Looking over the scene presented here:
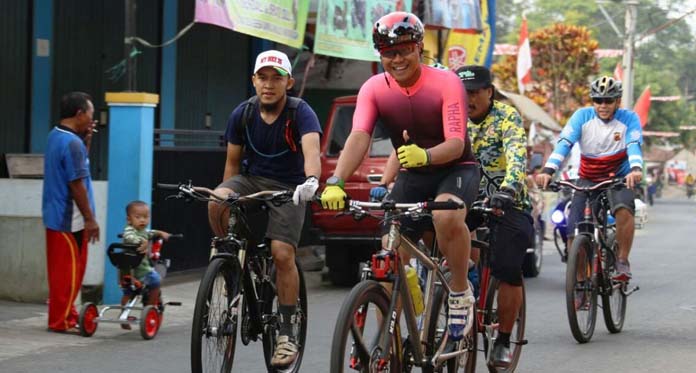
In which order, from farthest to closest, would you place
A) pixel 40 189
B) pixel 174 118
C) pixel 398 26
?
pixel 174 118 → pixel 40 189 → pixel 398 26

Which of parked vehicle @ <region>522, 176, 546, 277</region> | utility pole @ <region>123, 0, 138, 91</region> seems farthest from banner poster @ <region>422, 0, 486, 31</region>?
utility pole @ <region>123, 0, 138, 91</region>

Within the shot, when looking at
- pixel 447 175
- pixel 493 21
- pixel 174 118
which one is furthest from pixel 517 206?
pixel 493 21

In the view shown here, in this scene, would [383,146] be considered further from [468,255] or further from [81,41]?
[468,255]

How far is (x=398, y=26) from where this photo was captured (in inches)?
275

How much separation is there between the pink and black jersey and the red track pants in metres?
4.04

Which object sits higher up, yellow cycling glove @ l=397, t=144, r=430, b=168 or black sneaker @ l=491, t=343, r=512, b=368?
yellow cycling glove @ l=397, t=144, r=430, b=168

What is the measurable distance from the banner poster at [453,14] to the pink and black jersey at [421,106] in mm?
13168

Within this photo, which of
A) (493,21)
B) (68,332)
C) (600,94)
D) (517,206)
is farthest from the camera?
(493,21)

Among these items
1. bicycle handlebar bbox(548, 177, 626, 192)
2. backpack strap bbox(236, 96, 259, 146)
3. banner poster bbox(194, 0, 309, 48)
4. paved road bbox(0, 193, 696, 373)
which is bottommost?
paved road bbox(0, 193, 696, 373)

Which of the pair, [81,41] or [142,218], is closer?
[142,218]

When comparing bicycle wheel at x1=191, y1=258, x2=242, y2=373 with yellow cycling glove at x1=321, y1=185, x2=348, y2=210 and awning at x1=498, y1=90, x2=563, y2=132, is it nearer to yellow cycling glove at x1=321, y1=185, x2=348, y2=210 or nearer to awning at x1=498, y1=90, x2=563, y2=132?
yellow cycling glove at x1=321, y1=185, x2=348, y2=210

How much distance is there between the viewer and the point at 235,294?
762 cm

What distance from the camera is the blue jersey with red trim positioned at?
37.7ft

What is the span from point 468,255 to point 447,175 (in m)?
0.44
